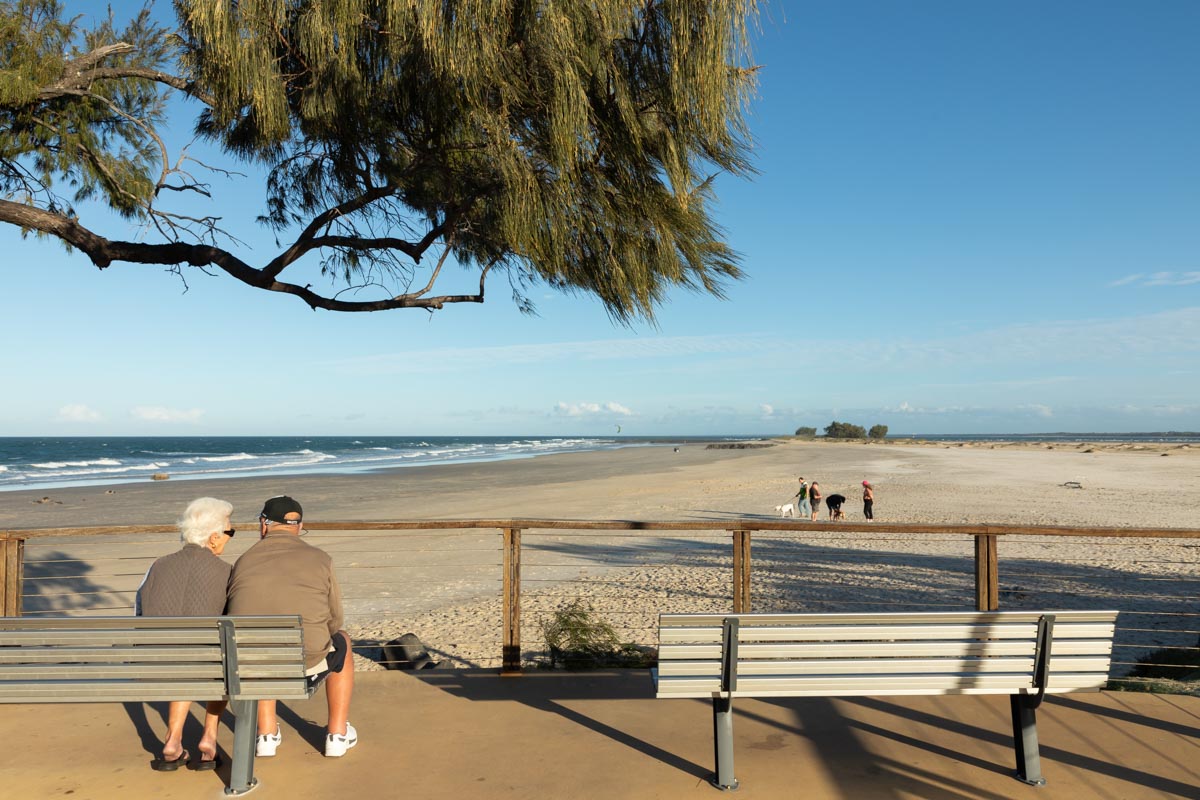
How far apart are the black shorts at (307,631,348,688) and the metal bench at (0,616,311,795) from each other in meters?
0.28

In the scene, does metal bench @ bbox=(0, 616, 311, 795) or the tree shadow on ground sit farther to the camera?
the tree shadow on ground

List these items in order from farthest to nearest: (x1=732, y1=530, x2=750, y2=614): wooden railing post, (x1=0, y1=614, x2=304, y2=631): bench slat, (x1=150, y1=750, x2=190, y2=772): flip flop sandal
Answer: (x1=732, y1=530, x2=750, y2=614): wooden railing post < (x1=150, y1=750, x2=190, y2=772): flip flop sandal < (x1=0, y1=614, x2=304, y2=631): bench slat

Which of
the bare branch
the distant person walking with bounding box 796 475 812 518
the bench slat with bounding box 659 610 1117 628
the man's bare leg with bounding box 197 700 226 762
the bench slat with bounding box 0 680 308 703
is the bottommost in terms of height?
the distant person walking with bounding box 796 475 812 518

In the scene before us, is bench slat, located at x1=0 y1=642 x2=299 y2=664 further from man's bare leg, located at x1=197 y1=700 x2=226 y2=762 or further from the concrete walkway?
the concrete walkway

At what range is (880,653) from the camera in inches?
137

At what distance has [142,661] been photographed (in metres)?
3.43

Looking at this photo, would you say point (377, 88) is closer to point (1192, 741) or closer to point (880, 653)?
point (880, 653)

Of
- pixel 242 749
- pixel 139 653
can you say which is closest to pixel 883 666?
pixel 242 749

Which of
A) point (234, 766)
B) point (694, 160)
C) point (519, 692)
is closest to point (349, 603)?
point (519, 692)

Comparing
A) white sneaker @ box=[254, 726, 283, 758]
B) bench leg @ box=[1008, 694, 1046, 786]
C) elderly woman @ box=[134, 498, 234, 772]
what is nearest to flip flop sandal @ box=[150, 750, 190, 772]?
elderly woman @ box=[134, 498, 234, 772]

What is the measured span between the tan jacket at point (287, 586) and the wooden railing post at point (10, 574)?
2.13 metres

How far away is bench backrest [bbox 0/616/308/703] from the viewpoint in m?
3.39

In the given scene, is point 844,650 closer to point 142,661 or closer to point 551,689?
point 551,689

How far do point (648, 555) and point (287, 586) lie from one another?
10745 millimetres
